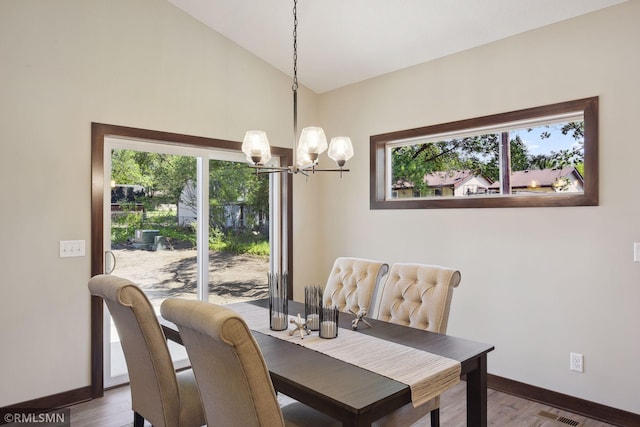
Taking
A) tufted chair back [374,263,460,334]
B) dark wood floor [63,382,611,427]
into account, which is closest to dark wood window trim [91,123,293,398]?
dark wood floor [63,382,611,427]

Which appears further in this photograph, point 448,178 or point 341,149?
point 448,178

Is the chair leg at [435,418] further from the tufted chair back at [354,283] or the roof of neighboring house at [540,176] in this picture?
the roof of neighboring house at [540,176]

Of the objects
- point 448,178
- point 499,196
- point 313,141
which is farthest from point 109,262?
point 499,196

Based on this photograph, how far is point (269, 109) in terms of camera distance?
4.13 m

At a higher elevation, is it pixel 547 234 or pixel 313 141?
pixel 313 141

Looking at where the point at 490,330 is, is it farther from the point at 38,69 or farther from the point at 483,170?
the point at 38,69

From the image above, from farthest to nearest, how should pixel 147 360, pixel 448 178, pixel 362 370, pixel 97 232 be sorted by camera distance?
pixel 448 178, pixel 97 232, pixel 147 360, pixel 362 370

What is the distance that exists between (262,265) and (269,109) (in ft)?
5.03

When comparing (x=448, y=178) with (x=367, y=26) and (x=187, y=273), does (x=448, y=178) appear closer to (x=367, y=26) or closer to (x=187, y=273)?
(x=367, y=26)

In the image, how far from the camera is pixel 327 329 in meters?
2.05

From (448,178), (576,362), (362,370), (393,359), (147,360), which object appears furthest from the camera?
(448,178)

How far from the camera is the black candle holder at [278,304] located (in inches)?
86.9

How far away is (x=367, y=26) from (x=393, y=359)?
101 inches

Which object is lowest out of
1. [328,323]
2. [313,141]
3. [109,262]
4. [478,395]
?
[478,395]
